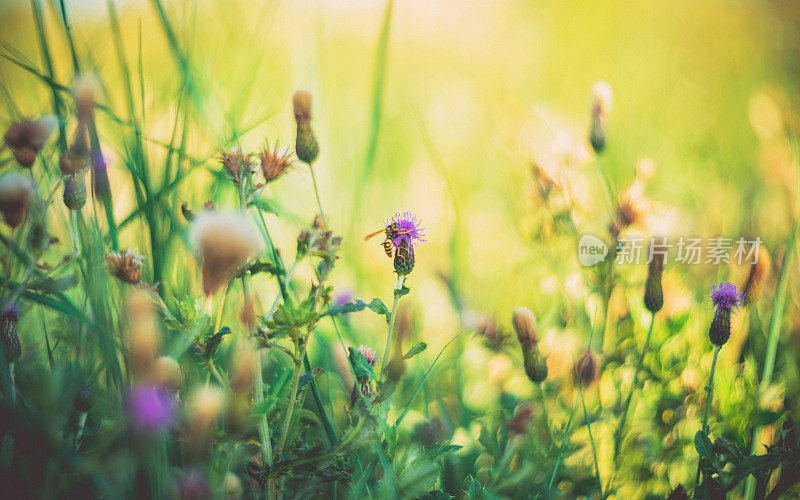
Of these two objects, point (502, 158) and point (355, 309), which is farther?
point (502, 158)

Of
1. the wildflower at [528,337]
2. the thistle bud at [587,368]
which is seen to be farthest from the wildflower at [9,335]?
the thistle bud at [587,368]

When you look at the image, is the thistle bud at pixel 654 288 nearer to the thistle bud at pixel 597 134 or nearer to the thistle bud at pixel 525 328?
the thistle bud at pixel 525 328

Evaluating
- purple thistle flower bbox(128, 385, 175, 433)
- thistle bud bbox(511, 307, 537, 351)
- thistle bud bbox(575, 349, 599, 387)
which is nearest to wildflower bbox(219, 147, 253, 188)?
purple thistle flower bbox(128, 385, 175, 433)

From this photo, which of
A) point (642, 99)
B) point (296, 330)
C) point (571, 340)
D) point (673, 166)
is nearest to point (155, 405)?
point (296, 330)

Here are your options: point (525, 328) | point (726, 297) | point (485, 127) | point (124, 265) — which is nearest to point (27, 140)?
point (124, 265)

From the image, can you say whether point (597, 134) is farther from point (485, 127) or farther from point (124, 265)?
point (485, 127)

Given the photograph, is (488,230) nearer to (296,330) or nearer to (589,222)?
(589,222)
